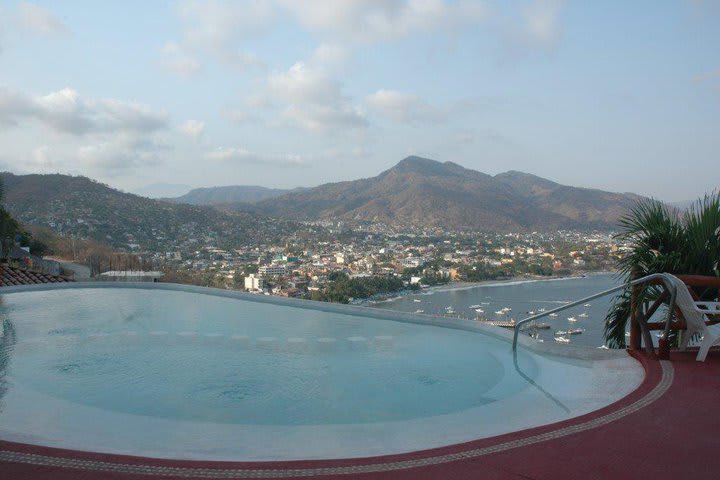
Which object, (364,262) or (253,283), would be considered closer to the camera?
(253,283)

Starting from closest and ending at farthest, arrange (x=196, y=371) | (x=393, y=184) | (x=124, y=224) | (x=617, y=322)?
(x=196, y=371) < (x=617, y=322) < (x=124, y=224) < (x=393, y=184)

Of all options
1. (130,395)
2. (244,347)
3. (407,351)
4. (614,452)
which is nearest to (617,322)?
(407,351)

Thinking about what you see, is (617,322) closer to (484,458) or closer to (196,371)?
(484,458)

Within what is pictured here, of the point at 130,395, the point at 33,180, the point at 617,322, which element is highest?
the point at 33,180

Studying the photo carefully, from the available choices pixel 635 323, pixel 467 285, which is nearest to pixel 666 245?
pixel 635 323

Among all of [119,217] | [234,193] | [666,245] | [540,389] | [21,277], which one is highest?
[234,193]

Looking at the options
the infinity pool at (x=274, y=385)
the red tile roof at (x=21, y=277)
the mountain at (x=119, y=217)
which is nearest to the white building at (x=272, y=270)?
the red tile roof at (x=21, y=277)

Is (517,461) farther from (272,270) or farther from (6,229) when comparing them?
(272,270)
